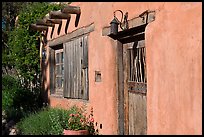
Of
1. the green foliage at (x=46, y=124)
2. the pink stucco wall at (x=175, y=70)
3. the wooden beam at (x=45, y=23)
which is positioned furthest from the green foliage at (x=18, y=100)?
the pink stucco wall at (x=175, y=70)

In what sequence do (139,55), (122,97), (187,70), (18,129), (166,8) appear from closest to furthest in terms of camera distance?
(187,70)
(166,8)
(139,55)
(122,97)
(18,129)

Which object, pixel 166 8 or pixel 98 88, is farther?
pixel 98 88

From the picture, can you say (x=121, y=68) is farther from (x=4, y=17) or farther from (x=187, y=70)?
(x=4, y=17)

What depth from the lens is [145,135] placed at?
5262 millimetres

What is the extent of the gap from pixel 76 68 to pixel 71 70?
386 mm

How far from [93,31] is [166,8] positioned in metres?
2.76

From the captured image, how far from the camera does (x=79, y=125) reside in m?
6.45

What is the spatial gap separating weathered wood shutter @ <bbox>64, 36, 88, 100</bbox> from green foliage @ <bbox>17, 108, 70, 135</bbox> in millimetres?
712

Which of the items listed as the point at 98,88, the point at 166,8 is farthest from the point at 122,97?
the point at 166,8

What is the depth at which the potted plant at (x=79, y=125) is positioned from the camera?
629 cm

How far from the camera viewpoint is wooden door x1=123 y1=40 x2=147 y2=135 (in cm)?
546

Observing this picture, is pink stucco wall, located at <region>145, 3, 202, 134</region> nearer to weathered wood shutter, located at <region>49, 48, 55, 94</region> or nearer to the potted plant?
the potted plant

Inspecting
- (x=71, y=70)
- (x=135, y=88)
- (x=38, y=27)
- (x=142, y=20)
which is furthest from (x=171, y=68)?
(x=38, y=27)

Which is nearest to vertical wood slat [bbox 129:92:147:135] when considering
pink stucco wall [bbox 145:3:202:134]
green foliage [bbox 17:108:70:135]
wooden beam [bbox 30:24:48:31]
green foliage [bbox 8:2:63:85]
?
pink stucco wall [bbox 145:3:202:134]
